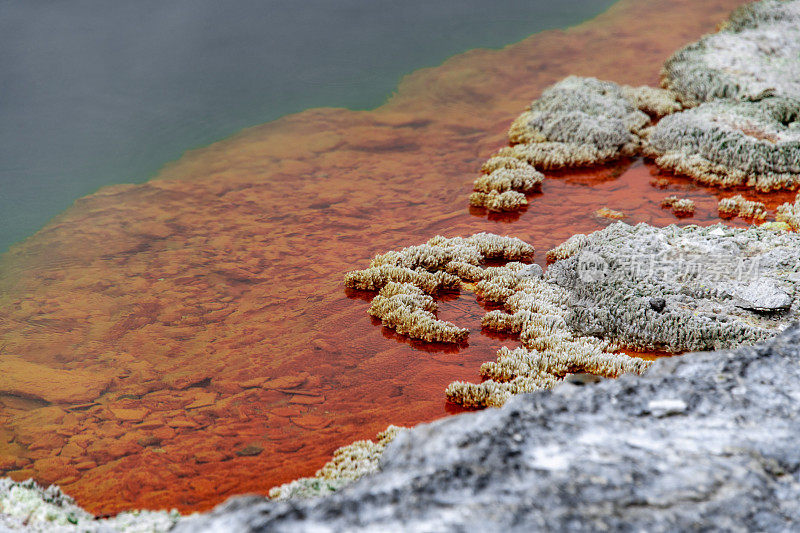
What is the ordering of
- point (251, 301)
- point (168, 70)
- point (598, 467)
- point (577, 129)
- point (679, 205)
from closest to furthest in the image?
point (598, 467) < point (251, 301) < point (679, 205) < point (577, 129) < point (168, 70)

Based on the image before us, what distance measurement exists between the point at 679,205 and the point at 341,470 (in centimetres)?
751

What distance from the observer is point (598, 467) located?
12.3 feet

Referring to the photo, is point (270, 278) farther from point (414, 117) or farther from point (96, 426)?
point (414, 117)

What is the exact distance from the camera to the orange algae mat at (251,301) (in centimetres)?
623

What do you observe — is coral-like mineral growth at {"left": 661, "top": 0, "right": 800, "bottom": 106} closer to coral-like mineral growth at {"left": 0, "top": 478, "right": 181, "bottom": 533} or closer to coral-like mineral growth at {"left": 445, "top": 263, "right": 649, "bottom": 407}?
coral-like mineral growth at {"left": 445, "top": 263, "right": 649, "bottom": 407}

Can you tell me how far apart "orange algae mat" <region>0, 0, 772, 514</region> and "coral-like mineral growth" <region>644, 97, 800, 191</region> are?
0.50 m

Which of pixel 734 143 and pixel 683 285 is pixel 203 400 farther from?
pixel 734 143

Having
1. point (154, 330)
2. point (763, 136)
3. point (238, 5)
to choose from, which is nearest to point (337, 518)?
point (154, 330)

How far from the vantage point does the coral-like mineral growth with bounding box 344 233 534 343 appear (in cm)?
770

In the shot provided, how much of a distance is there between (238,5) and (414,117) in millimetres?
6599

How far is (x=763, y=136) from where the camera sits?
11.6 metres

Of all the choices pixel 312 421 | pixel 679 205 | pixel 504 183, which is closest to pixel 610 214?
pixel 679 205

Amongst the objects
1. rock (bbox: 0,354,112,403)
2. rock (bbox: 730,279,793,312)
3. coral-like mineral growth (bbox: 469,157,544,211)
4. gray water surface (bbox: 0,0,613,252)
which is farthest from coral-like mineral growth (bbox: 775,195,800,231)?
rock (bbox: 0,354,112,403)

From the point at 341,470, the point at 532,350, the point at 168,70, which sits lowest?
the point at 341,470
